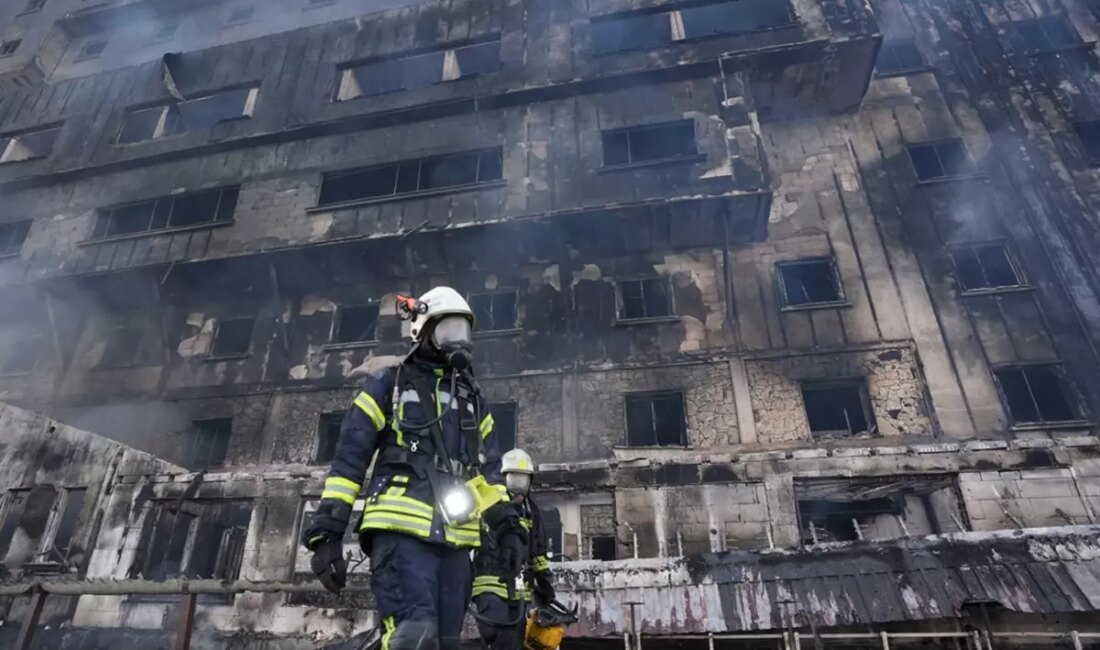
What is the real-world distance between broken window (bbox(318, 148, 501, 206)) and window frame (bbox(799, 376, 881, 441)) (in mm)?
8367

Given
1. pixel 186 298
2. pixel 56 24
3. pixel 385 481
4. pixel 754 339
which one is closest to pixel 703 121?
pixel 754 339

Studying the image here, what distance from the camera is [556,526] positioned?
1065 cm

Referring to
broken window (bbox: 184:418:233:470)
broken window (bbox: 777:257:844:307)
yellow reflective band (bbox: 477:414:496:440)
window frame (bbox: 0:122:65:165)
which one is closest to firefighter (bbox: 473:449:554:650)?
yellow reflective band (bbox: 477:414:496:440)

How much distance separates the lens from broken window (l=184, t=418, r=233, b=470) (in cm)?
1290

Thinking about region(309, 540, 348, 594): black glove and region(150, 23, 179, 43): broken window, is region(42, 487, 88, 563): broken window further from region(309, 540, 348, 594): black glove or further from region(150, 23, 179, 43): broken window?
region(150, 23, 179, 43): broken window

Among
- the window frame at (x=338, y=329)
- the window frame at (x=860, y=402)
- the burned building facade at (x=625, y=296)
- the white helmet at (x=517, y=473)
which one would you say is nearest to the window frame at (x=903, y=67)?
the burned building facade at (x=625, y=296)

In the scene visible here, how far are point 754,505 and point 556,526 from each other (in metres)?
3.45

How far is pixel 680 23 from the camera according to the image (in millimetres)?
14742

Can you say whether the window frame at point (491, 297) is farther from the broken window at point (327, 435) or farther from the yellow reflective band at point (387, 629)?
the yellow reflective band at point (387, 629)

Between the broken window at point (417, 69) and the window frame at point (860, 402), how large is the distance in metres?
11.1

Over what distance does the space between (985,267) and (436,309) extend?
498 inches

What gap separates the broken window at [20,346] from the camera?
15.3m

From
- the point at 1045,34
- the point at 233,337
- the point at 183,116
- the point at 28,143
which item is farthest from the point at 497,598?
the point at 28,143

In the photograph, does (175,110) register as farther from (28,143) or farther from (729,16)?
(729,16)
